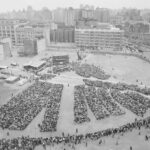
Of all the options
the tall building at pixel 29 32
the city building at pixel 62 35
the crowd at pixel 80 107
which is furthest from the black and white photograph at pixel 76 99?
the city building at pixel 62 35

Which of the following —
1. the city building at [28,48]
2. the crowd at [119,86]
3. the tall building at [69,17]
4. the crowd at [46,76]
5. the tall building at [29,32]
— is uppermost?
the tall building at [69,17]

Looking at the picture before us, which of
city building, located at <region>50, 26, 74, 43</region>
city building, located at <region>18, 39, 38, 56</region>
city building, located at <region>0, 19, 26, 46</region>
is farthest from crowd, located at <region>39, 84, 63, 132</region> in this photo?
city building, located at <region>50, 26, 74, 43</region>

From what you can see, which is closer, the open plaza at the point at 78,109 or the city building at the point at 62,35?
the open plaza at the point at 78,109

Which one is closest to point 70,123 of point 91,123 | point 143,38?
point 91,123

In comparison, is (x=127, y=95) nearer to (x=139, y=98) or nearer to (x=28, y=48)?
(x=139, y=98)

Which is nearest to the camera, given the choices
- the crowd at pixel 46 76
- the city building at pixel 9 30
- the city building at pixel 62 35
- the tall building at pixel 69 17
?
the crowd at pixel 46 76

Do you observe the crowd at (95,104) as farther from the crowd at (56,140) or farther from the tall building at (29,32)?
the tall building at (29,32)

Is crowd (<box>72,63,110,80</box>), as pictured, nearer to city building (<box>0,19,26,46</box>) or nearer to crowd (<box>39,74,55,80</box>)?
crowd (<box>39,74,55,80</box>)
